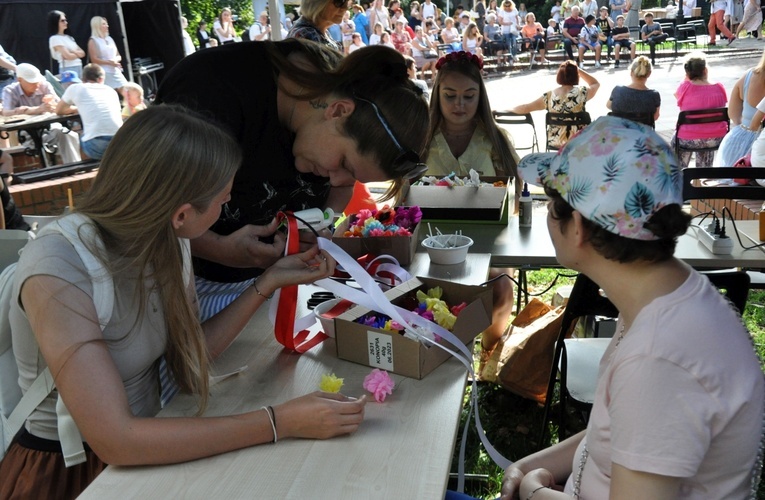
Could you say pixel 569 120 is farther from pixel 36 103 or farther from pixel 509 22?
pixel 509 22

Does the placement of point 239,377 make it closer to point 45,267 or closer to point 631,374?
point 45,267

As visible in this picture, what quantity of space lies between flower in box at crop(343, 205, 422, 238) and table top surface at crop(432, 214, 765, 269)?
0.40 m

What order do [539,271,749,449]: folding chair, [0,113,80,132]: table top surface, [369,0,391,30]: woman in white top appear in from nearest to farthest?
[539,271,749,449]: folding chair → [0,113,80,132]: table top surface → [369,0,391,30]: woman in white top

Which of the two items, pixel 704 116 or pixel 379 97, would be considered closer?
pixel 379 97

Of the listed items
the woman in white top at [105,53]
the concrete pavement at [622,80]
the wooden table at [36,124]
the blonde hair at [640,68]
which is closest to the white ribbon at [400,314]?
the wooden table at [36,124]

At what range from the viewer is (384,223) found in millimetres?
2688

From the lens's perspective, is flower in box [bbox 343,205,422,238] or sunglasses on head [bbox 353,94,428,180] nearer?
sunglasses on head [bbox 353,94,428,180]

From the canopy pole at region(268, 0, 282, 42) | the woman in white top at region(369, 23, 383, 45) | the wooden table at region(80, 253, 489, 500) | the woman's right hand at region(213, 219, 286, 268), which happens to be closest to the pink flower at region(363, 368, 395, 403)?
the wooden table at region(80, 253, 489, 500)

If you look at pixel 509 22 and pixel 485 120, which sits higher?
pixel 509 22

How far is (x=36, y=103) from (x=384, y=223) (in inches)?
267

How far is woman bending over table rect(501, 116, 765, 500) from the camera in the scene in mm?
1115

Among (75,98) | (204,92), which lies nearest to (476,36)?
(75,98)

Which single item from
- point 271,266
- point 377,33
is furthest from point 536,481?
point 377,33

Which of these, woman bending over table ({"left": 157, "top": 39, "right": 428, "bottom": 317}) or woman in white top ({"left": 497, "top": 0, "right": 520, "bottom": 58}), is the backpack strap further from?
woman in white top ({"left": 497, "top": 0, "right": 520, "bottom": 58})
